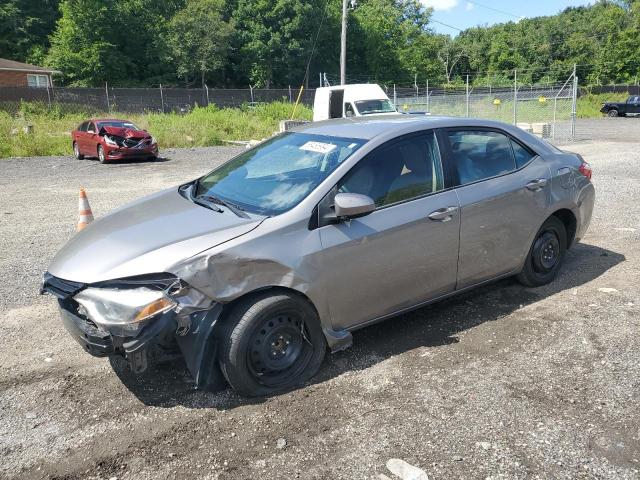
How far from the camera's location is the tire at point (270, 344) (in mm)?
3301

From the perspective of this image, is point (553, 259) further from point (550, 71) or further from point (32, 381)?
point (550, 71)

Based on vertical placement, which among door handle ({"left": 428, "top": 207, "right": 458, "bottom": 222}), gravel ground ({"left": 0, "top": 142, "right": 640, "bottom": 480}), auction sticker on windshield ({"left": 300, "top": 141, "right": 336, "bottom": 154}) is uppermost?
auction sticker on windshield ({"left": 300, "top": 141, "right": 336, "bottom": 154})

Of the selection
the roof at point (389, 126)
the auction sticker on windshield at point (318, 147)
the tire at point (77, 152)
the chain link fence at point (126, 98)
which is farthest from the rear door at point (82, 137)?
the auction sticker on windshield at point (318, 147)

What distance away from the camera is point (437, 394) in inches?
137

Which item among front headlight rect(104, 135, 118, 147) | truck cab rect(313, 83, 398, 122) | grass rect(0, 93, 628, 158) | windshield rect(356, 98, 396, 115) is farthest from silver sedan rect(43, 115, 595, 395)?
grass rect(0, 93, 628, 158)

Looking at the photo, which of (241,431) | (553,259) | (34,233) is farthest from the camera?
(34,233)

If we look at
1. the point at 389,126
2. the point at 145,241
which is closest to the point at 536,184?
the point at 389,126

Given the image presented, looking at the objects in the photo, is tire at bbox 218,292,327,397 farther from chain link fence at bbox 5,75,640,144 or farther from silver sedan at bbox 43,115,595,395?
chain link fence at bbox 5,75,640,144

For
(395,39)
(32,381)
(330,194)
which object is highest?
(395,39)

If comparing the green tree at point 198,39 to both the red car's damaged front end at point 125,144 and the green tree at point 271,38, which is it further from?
the red car's damaged front end at point 125,144

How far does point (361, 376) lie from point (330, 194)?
4.06ft

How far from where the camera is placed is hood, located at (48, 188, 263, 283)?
3.23m

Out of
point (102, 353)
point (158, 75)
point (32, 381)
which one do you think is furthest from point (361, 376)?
point (158, 75)

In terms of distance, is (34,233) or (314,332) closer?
(314,332)
